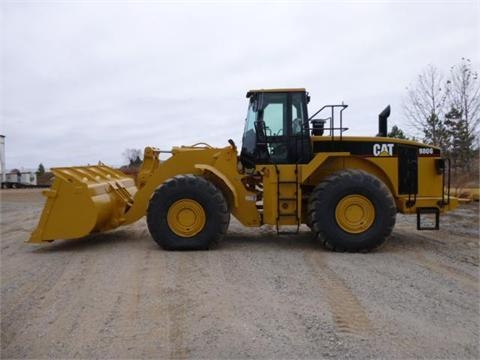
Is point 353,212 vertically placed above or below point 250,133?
below

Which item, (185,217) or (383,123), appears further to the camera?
(383,123)

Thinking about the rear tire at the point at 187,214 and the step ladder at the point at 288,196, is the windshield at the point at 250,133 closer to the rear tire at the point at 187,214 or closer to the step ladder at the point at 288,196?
the step ladder at the point at 288,196

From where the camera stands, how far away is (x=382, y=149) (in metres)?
8.45

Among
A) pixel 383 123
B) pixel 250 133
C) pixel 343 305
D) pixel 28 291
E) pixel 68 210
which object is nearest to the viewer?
pixel 343 305

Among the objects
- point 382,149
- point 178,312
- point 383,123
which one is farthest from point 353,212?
point 178,312

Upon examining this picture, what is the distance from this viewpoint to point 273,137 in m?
8.50

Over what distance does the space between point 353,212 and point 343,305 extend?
9.64 ft

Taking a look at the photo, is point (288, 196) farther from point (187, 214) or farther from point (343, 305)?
point (343, 305)

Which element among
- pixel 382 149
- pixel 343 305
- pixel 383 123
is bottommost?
pixel 343 305

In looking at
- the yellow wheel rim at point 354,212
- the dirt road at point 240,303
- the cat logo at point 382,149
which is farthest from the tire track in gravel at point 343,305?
the cat logo at point 382,149

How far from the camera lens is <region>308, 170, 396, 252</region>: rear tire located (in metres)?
7.89

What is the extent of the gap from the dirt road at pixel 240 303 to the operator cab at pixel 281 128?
1.48 metres

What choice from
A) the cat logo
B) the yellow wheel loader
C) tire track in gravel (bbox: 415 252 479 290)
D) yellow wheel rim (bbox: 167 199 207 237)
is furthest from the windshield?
tire track in gravel (bbox: 415 252 479 290)

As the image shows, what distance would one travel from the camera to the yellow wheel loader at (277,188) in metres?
7.93
